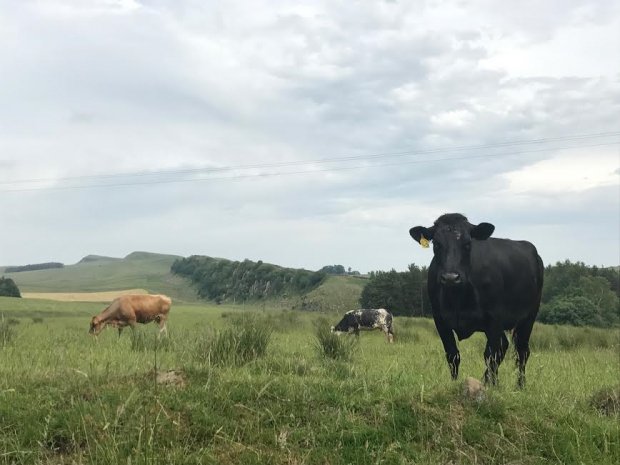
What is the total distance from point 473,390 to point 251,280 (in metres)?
107

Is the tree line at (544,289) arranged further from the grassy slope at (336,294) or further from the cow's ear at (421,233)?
the cow's ear at (421,233)

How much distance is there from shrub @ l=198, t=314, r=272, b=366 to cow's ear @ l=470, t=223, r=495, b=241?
3.73 meters

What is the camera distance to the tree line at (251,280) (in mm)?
100875

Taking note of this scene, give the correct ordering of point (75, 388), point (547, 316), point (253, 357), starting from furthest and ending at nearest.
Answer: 1. point (547, 316)
2. point (253, 357)
3. point (75, 388)

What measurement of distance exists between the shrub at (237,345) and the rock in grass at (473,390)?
9.62 feet

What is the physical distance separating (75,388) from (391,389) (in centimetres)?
326

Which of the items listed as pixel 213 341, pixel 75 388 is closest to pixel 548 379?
pixel 213 341

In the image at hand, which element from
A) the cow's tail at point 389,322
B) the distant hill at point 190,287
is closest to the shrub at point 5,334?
the cow's tail at point 389,322

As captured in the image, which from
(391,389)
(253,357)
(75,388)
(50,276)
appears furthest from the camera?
(50,276)

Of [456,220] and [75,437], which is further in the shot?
[456,220]

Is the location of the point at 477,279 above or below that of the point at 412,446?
above

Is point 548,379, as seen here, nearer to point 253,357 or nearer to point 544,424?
point 544,424

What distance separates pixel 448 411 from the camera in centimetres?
490

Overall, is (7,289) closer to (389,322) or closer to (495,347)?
(389,322)
